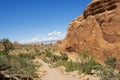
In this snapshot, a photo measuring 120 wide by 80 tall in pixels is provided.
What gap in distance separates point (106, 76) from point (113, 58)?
30.1 ft

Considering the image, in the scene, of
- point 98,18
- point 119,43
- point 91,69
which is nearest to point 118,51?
point 119,43

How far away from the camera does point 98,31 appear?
29531mm

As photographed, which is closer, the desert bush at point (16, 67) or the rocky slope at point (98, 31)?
the desert bush at point (16, 67)

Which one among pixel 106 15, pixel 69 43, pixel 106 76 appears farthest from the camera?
pixel 69 43

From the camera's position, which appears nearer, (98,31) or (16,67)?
(16,67)

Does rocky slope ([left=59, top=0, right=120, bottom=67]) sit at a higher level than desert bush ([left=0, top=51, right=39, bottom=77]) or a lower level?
higher

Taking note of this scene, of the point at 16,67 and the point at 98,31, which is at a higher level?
the point at 98,31

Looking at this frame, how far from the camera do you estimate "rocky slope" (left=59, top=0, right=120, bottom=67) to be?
2578 centimetres

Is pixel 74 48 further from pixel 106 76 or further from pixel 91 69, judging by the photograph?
pixel 106 76

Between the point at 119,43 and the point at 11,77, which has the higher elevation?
the point at 119,43

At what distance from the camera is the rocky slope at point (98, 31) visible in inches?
1015

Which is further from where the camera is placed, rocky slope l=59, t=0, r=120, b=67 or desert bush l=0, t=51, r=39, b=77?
rocky slope l=59, t=0, r=120, b=67

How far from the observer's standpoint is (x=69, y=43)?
3766 cm

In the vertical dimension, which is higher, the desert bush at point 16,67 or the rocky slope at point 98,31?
the rocky slope at point 98,31
